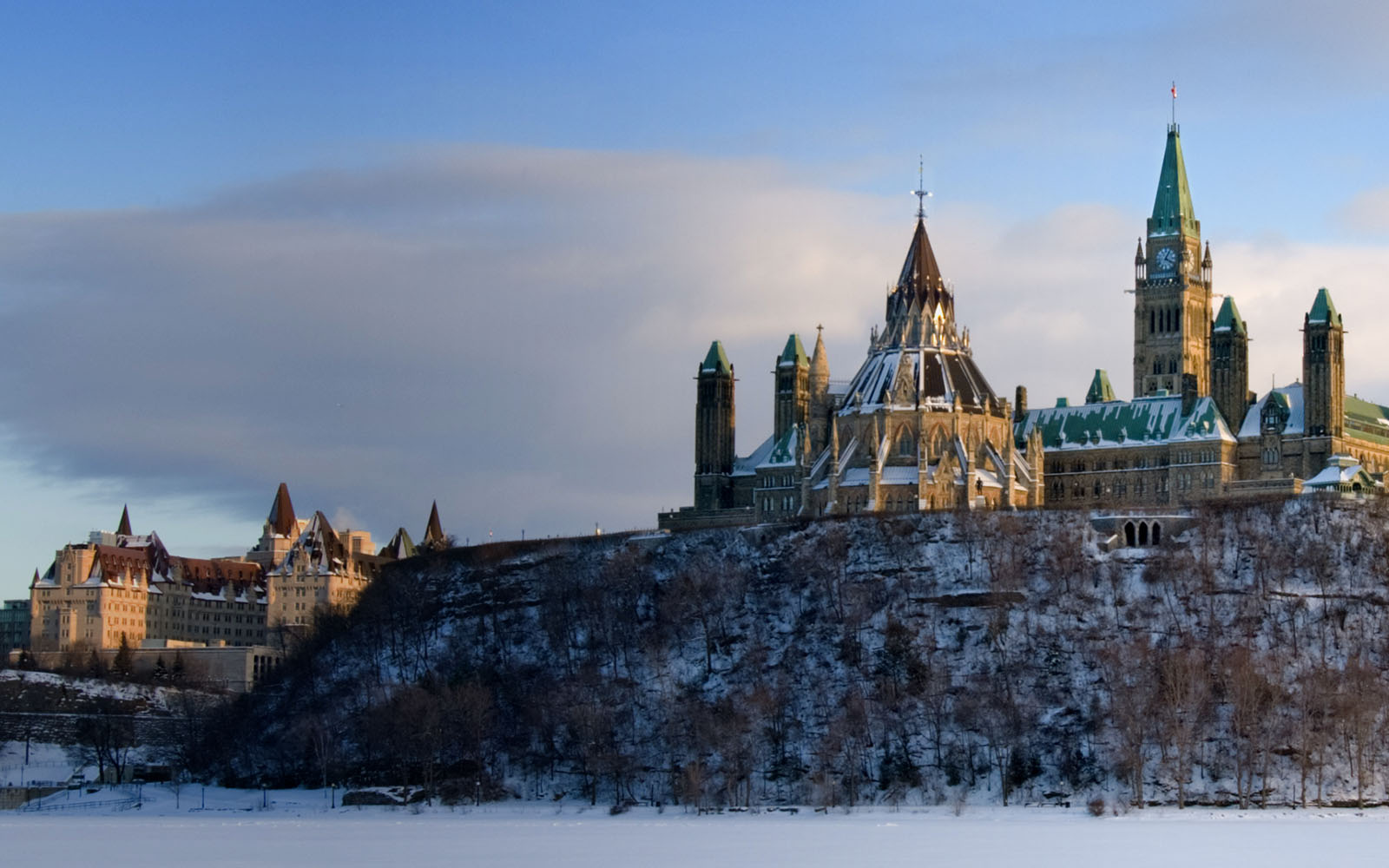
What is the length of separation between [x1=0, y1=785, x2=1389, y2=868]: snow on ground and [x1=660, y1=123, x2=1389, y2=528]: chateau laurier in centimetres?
4223

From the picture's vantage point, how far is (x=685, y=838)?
128875 millimetres

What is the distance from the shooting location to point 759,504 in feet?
644

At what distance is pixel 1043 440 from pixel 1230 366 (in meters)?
14.9

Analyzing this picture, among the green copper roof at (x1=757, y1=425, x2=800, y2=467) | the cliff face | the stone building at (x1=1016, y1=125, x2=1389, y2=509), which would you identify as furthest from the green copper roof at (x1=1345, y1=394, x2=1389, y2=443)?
the green copper roof at (x1=757, y1=425, x2=800, y2=467)

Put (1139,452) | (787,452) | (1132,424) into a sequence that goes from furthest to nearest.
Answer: (787,452) < (1132,424) < (1139,452)

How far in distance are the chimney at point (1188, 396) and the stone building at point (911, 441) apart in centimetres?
1096

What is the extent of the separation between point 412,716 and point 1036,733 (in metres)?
37.4

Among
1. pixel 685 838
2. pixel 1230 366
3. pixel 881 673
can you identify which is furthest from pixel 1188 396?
pixel 685 838

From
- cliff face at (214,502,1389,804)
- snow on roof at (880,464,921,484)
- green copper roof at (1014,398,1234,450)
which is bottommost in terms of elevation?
cliff face at (214,502,1389,804)

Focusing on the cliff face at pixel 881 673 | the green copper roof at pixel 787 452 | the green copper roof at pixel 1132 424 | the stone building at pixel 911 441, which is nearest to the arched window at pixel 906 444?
the stone building at pixel 911 441

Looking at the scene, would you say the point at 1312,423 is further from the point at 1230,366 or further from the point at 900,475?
the point at 900,475

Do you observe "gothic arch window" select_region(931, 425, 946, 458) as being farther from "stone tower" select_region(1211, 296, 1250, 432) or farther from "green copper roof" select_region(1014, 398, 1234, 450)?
"stone tower" select_region(1211, 296, 1250, 432)

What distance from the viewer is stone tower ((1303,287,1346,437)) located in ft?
602

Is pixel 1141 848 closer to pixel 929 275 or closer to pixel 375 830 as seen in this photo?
pixel 375 830
